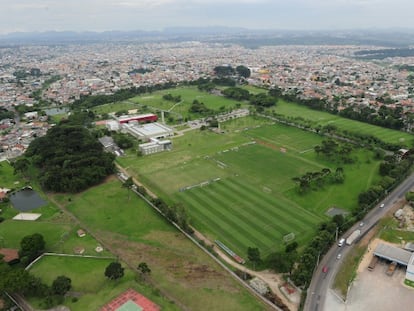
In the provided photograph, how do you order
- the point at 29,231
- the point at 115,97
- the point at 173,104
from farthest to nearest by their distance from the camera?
the point at 115,97, the point at 173,104, the point at 29,231

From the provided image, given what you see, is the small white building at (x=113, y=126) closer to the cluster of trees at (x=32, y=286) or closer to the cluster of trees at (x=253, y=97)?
the cluster of trees at (x=253, y=97)

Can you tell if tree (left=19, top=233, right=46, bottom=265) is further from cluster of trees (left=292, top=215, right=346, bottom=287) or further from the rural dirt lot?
the rural dirt lot

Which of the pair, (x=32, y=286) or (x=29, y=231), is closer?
(x=32, y=286)

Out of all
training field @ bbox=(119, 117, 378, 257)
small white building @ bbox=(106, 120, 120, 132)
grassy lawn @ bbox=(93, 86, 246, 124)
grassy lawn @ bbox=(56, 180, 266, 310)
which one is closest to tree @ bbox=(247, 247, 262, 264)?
training field @ bbox=(119, 117, 378, 257)

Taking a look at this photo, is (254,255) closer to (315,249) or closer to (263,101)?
(315,249)

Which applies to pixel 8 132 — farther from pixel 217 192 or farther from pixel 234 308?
pixel 234 308

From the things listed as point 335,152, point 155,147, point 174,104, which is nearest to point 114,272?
point 155,147
